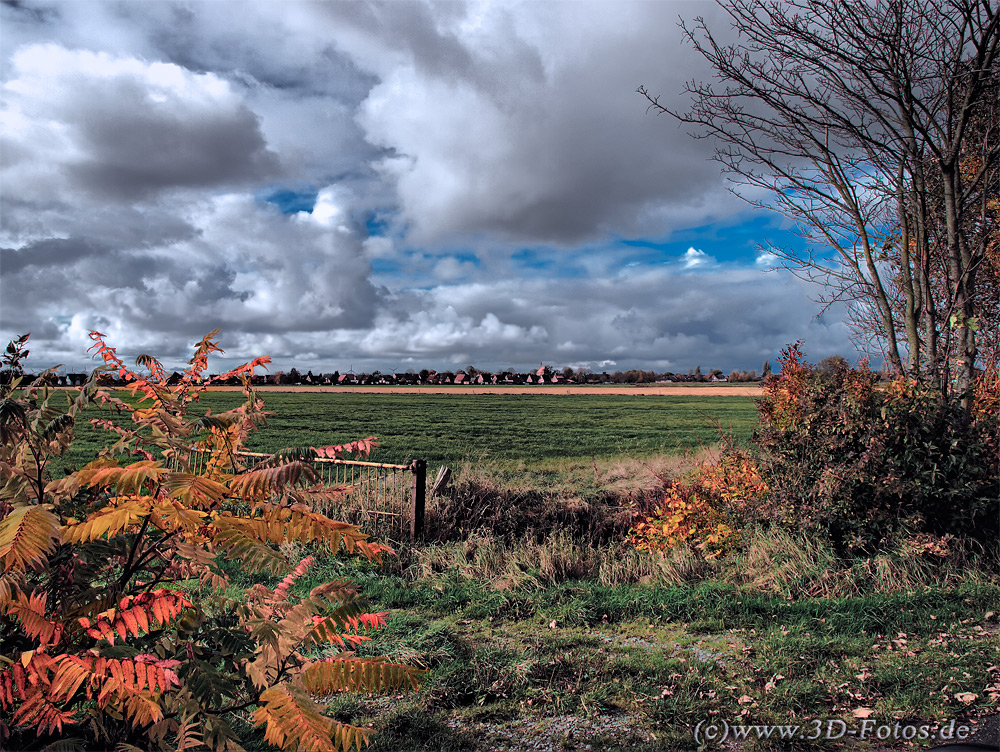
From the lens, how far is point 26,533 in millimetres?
2023

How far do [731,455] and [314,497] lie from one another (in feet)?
29.0

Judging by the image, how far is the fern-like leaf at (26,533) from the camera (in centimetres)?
199

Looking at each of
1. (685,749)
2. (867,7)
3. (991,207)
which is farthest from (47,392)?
(991,207)

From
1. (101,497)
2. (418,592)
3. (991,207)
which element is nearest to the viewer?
(101,497)

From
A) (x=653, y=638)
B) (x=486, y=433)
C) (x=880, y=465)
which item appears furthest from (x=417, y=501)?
(x=486, y=433)

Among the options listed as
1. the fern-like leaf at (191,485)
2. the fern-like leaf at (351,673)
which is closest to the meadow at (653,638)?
the fern-like leaf at (191,485)

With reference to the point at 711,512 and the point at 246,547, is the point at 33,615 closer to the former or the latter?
the point at 246,547

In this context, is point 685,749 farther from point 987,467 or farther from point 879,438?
point 987,467

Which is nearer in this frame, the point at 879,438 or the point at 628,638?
the point at 628,638

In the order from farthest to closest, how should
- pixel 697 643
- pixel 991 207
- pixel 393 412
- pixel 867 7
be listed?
pixel 393 412, pixel 991 207, pixel 867 7, pixel 697 643

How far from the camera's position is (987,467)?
754 centimetres

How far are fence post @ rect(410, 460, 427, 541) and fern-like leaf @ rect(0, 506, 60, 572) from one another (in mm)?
7476

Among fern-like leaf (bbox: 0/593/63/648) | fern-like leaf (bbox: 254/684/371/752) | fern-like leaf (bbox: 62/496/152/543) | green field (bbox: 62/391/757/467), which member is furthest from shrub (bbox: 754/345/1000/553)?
green field (bbox: 62/391/757/467)

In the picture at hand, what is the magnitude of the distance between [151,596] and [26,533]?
0.63 m
